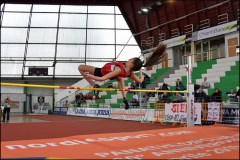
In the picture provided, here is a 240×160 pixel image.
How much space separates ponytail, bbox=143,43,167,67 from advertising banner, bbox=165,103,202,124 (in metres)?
5.08

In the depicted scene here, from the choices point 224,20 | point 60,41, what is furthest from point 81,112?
point 224,20

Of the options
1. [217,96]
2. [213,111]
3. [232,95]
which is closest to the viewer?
[232,95]

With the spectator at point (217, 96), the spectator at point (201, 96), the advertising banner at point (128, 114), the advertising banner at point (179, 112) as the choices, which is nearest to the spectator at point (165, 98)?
the advertising banner at point (179, 112)

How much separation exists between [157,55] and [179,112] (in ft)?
19.1

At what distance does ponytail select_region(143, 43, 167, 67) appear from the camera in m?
3.23

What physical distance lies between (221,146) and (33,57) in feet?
67.4

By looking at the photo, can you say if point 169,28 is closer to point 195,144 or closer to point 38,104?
point 38,104

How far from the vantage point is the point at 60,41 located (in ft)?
70.9

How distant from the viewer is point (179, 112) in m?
8.71

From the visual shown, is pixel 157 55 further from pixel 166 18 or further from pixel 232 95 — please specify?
pixel 232 95

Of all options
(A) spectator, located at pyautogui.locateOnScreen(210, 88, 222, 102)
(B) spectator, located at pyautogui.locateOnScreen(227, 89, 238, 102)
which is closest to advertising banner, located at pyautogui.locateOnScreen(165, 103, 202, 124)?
(A) spectator, located at pyautogui.locateOnScreen(210, 88, 222, 102)

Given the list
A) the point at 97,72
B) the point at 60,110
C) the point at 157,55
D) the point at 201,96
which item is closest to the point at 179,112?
the point at 201,96

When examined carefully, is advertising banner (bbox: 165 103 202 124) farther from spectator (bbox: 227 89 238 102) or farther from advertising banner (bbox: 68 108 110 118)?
advertising banner (bbox: 68 108 110 118)

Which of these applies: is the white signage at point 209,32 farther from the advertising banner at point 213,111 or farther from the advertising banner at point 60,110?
the advertising banner at point 60,110
